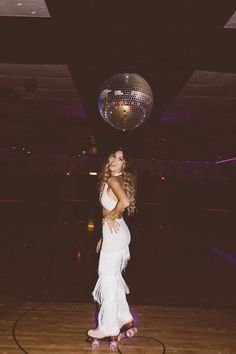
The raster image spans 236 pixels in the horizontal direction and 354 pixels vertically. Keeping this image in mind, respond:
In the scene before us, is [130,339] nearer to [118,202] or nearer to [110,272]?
[110,272]

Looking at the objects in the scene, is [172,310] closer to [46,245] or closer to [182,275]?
[182,275]

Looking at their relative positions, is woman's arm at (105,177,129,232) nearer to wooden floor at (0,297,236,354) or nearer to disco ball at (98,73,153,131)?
disco ball at (98,73,153,131)

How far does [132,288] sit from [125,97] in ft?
11.4

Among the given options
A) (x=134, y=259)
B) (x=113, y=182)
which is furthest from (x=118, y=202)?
(x=134, y=259)

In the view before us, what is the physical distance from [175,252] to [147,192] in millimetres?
9129

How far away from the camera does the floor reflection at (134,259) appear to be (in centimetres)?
493

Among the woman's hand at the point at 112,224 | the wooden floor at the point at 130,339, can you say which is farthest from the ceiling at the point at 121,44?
the wooden floor at the point at 130,339

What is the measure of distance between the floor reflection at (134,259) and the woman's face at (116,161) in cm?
124

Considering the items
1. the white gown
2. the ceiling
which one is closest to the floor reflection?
the white gown

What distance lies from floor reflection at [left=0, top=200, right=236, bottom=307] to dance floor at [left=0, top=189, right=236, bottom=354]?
2 centimetres

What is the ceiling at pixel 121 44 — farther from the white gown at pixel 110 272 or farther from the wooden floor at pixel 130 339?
the wooden floor at pixel 130 339

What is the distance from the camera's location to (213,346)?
3.22 m

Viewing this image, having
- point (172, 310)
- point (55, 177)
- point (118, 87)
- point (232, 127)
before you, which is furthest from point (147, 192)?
point (118, 87)

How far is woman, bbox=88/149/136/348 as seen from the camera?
122 inches
